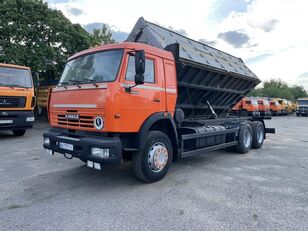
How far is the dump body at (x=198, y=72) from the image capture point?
6.25 meters

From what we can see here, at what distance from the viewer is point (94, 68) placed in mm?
5043

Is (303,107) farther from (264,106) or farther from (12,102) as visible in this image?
(12,102)

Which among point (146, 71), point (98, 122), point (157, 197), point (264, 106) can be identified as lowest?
point (157, 197)

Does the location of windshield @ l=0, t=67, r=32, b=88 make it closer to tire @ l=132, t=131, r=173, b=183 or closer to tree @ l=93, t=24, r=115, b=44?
tire @ l=132, t=131, r=173, b=183

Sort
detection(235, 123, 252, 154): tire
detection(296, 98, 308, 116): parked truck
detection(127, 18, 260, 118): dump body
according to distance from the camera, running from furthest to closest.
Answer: detection(296, 98, 308, 116): parked truck < detection(235, 123, 252, 154): tire < detection(127, 18, 260, 118): dump body

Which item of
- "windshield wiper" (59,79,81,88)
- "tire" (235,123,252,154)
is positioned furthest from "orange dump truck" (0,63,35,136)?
"tire" (235,123,252,154)

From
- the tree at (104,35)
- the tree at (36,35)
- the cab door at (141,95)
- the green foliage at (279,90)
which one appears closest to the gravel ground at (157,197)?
the cab door at (141,95)

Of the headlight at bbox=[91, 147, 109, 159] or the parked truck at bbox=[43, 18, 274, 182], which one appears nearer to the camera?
the headlight at bbox=[91, 147, 109, 159]

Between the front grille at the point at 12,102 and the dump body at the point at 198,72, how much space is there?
5.79 m

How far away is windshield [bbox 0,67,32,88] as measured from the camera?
388 inches

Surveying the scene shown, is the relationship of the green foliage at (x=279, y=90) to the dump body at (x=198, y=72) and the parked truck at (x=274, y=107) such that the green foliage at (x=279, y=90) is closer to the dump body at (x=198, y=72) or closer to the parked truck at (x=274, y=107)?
the parked truck at (x=274, y=107)

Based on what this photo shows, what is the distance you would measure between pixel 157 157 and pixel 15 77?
25.3ft

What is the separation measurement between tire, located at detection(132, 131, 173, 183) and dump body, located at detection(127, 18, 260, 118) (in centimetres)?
144

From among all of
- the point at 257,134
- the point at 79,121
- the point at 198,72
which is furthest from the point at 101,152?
the point at 257,134
